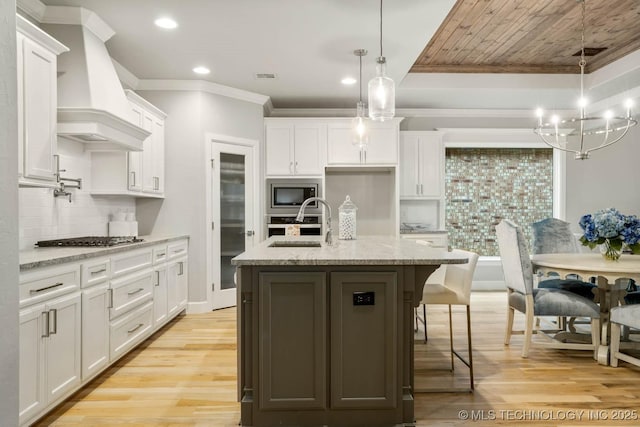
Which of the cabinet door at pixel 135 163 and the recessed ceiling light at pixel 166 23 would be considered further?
the cabinet door at pixel 135 163

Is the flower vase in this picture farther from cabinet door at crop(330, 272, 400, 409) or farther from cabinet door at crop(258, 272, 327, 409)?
cabinet door at crop(258, 272, 327, 409)

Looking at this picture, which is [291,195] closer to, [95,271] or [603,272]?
[95,271]

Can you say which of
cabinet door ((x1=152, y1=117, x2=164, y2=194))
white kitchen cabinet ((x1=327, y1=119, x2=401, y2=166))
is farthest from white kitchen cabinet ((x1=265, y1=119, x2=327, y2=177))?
cabinet door ((x1=152, y1=117, x2=164, y2=194))

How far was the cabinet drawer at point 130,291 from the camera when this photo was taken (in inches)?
119

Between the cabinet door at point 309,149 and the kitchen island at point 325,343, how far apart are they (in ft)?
11.5

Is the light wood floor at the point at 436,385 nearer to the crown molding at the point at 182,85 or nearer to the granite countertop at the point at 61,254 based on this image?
the granite countertop at the point at 61,254

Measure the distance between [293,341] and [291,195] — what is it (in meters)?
3.54

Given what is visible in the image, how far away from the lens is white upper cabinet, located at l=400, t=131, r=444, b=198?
5906 millimetres

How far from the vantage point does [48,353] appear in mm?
2254

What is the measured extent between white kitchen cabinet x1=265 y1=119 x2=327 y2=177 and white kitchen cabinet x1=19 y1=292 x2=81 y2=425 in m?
3.35

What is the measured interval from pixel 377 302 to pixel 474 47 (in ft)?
11.2

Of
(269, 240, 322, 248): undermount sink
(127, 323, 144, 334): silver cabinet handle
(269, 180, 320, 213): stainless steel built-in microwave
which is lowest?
(127, 323, 144, 334): silver cabinet handle

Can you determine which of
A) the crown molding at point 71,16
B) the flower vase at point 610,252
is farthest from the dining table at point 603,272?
the crown molding at point 71,16

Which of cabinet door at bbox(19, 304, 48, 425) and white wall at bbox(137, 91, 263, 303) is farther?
white wall at bbox(137, 91, 263, 303)
